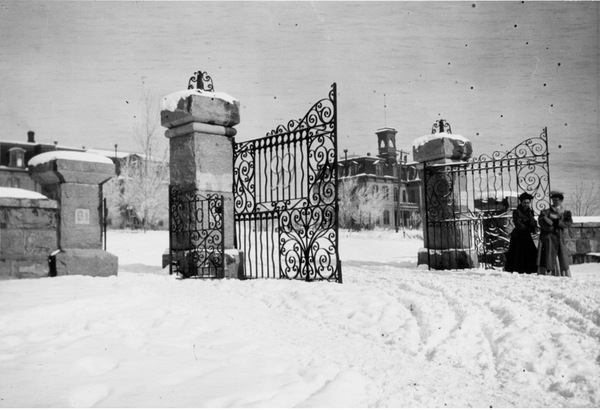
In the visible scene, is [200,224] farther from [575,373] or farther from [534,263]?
[575,373]

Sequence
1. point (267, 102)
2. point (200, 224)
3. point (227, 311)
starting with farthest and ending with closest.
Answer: point (267, 102) → point (200, 224) → point (227, 311)

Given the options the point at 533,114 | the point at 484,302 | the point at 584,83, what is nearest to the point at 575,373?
the point at 484,302

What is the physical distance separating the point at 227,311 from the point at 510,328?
2497 millimetres

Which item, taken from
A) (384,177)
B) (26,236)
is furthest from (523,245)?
(384,177)

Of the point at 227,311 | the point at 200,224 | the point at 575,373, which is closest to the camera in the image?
the point at 575,373

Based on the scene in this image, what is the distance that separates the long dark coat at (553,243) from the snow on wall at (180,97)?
5449 mm

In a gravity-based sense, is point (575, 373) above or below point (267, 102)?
below

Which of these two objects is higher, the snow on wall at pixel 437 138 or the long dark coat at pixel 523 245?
the snow on wall at pixel 437 138

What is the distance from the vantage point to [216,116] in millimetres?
8133

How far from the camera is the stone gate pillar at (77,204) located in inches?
268

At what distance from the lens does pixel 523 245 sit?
8125 millimetres

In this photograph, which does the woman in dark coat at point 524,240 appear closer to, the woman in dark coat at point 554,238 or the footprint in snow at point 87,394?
the woman in dark coat at point 554,238

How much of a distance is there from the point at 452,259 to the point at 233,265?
15.4ft

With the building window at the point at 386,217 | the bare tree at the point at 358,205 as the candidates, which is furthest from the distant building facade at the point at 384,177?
the bare tree at the point at 358,205
